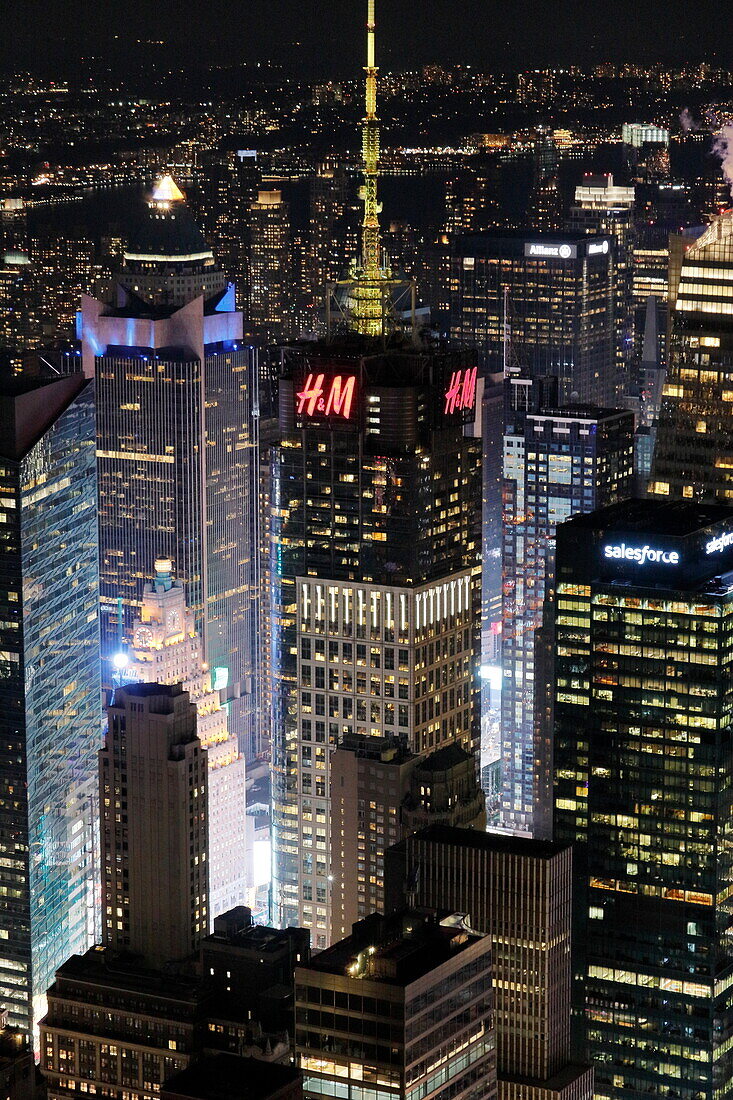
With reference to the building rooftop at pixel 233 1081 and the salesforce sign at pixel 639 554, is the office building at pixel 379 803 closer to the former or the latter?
the salesforce sign at pixel 639 554

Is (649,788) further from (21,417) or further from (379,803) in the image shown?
(21,417)

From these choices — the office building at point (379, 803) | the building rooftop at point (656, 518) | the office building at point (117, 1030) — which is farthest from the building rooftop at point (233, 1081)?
the building rooftop at point (656, 518)

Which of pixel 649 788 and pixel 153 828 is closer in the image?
pixel 649 788

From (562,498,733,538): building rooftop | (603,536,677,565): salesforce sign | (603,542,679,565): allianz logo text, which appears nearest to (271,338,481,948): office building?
(562,498,733,538): building rooftop

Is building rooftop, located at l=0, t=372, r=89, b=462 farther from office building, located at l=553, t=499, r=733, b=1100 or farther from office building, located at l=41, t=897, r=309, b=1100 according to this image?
office building, located at l=553, t=499, r=733, b=1100

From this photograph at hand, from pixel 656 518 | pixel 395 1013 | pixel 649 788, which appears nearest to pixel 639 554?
pixel 656 518

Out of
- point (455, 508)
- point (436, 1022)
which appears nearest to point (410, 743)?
point (455, 508)
